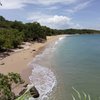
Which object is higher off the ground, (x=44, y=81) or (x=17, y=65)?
(x=44, y=81)

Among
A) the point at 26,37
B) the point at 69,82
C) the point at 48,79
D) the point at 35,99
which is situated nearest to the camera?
the point at 35,99

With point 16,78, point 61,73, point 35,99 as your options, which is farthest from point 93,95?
point 61,73

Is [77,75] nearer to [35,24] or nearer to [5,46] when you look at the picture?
[5,46]

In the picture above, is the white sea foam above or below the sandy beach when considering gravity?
above

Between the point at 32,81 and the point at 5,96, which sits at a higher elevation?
the point at 5,96

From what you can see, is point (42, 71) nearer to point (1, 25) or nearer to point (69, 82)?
point (69, 82)

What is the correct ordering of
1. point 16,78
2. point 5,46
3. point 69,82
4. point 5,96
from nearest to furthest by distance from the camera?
1. point 5,96
2. point 16,78
3. point 69,82
4. point 5,46

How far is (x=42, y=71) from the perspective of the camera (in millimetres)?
29250

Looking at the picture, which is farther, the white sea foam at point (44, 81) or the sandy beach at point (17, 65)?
the sandy beach at point (17, 65)

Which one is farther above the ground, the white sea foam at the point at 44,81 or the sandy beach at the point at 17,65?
the white sea foam at the point at 44,81

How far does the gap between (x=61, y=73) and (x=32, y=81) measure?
481 centimetres

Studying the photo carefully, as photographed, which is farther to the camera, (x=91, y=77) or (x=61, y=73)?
(x=61, y=73)

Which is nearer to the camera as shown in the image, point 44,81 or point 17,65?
point 44,81

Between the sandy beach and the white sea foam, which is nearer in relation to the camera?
the white sea foam
